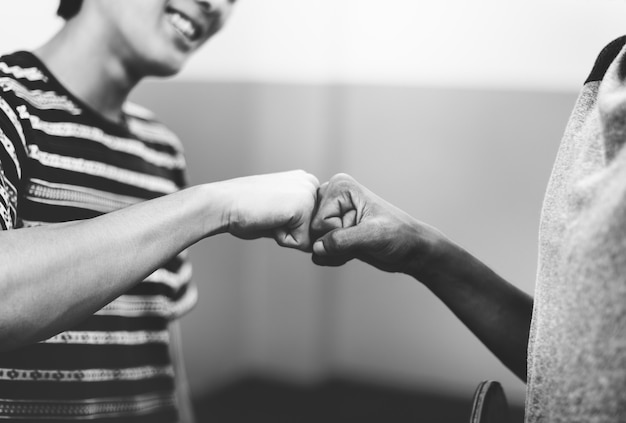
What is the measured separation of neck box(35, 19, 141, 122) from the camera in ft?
3.77

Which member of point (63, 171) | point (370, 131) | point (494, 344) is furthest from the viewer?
point (370, 131)

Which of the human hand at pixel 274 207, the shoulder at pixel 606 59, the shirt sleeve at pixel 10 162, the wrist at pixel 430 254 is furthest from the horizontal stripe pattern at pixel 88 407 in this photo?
the shoulder at pixel 606 59

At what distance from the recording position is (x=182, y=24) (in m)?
1.23

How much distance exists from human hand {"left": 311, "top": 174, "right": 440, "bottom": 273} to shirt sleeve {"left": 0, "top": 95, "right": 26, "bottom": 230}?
1.31 feet

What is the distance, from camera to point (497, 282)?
34.8 inches

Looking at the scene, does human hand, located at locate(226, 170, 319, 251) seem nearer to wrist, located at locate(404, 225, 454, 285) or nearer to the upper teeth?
wrist, located at locate(404, 225, 454, 285)

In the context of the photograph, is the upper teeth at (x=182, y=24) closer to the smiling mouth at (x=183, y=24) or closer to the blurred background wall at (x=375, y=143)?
the smiling mouth at (x=183, y=24)

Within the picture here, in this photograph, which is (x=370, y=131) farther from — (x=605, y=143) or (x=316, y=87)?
(x=605, y=143)

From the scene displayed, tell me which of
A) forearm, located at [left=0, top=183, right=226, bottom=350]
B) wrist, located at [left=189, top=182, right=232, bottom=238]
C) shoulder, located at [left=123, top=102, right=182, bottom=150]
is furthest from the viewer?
shoulder, located at [left=123, top=102, right=182, bottom=150]

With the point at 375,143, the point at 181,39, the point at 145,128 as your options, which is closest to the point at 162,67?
the point at 181,39

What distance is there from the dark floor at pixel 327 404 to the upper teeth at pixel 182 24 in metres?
1.98

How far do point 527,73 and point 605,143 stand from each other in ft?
7.45

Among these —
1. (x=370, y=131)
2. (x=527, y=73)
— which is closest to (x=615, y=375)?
(x=527, y=73)

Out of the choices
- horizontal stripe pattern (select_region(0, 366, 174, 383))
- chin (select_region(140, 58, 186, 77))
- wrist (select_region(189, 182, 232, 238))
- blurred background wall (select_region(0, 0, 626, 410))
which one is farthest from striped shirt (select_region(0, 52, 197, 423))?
blurred background wall (select_region(0, 0, 626, 410))
